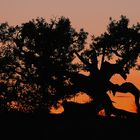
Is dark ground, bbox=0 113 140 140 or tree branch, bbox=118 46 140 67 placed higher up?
tree branch, bbox=118 46 140 67

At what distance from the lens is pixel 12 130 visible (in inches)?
1133

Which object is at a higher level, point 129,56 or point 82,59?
point 129,56

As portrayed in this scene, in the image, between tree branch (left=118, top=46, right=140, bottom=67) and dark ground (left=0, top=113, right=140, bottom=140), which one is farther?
tree branch (left=118, top=46, right=140, bottom=67)

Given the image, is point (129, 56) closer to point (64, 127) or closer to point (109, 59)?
point (109, 59)

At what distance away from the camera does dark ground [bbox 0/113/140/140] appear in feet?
93.4

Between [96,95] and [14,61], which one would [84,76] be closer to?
[96,95]

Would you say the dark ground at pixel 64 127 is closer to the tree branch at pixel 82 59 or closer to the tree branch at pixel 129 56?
the tree branch at pixel 129 56

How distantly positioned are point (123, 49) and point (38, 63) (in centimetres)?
883

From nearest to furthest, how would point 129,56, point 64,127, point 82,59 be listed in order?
1. point 64,127
2. point 129,56
3. point 82,59

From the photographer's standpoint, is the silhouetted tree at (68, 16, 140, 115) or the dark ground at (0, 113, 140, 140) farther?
the silhouetted tree at (68, 16, 140, 115)

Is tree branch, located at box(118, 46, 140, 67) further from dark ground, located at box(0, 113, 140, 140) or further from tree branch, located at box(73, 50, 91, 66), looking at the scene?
dark ground, located at box(0, 113, 140, 140)

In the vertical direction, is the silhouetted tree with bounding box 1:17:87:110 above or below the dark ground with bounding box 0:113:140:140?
above

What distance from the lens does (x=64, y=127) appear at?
30.8 m

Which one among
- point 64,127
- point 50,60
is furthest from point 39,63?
point 64,127
